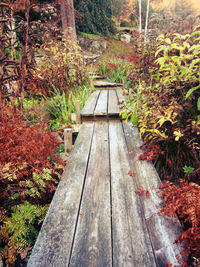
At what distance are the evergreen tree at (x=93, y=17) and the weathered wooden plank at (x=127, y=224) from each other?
51.8ft

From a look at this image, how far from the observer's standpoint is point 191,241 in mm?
1208

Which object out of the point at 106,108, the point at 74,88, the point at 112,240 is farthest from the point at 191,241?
the point at 74,88

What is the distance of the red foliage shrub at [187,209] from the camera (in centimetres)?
120

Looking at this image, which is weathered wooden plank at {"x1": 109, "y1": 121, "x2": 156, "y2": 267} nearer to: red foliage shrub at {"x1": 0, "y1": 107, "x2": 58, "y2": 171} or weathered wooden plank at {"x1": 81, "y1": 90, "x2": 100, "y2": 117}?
red foliage shrub at {"x1": 0, "y1": 107, "x2": 58, "y2": 171}

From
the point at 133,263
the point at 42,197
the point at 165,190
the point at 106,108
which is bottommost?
the point at 42,197

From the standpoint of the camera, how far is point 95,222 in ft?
4.80

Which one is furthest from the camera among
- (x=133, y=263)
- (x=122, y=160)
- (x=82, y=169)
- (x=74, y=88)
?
(x=74, y=88)

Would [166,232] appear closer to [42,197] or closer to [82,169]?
[82,169]

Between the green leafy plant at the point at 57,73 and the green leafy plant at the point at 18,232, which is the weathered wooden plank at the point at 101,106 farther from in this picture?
the green leafy plant at the point at 18,232

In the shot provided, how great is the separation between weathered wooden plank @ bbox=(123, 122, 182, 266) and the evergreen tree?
617 inches

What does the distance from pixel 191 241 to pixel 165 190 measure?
52 cm

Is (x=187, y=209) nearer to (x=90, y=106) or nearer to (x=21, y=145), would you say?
(x=21, y=145)

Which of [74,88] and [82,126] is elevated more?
[74,88]

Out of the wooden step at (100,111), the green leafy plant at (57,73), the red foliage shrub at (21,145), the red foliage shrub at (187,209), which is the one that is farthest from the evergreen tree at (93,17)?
the red foliage shrub at (187,209)
